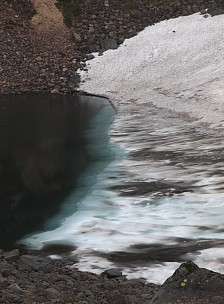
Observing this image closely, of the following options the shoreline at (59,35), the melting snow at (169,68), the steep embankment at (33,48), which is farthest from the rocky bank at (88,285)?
the steep embankment at (33,48)

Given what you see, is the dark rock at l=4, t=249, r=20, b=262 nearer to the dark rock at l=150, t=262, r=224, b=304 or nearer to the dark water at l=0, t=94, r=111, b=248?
the dark water at l=0, t=94, r=111, b=248

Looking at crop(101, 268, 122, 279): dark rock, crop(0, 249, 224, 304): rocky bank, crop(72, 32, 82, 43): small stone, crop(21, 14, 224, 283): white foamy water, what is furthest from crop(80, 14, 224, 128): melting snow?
crop(0, 249, 224, 304): rocky bank

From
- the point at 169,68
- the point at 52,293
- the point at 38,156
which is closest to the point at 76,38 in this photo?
the point at 169,68

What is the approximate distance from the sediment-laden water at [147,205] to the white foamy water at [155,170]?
36mm

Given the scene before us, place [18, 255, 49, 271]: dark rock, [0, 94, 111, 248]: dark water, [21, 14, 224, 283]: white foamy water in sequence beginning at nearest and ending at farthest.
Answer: [18, 255, 49, 271]: dark rock < [21, 14, 224, 283]: white foamy water < [0, 94, 111, 248]: dark water

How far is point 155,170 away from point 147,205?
4.68 m

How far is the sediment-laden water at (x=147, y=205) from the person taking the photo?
17.7 metres

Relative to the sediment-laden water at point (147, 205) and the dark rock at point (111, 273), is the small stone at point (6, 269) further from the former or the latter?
the sediment-laden water at point (147, 205)

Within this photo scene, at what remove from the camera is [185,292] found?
10562 mm

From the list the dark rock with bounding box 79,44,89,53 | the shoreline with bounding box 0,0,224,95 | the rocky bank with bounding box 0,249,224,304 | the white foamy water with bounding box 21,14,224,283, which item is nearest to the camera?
the rocky bank with bounding box 0,249,224,304

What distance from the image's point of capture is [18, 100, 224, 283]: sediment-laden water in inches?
698

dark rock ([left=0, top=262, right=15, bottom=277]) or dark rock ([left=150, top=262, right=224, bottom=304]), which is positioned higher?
dark rock ([left=150, top=262, right=224, bottom=304])

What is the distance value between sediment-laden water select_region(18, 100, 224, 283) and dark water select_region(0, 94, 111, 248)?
66 cm

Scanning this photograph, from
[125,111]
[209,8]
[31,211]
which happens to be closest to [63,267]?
[31,211]
